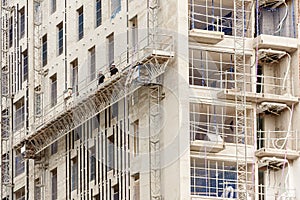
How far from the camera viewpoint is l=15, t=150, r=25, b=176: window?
93500 mm

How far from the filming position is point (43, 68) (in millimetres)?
91750

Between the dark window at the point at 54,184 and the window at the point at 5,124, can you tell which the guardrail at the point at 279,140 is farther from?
the window at the point at 5,124

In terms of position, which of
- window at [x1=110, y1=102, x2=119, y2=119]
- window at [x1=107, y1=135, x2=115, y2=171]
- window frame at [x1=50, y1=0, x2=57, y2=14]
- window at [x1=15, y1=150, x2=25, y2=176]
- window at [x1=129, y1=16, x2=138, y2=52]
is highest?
window frame at [x1=50, y1=0, x2=57, y2=14]

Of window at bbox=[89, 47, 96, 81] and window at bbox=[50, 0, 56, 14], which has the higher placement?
window at bbox=[50, 0, 56, 14]

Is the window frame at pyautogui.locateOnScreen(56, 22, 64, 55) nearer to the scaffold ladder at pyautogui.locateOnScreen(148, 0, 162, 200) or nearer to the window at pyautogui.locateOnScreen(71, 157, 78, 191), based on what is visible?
the window at pyautogui.locateOnScreen(71, 157, 78, 191)

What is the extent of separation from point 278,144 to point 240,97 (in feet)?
11.4

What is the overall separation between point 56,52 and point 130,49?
12.8m

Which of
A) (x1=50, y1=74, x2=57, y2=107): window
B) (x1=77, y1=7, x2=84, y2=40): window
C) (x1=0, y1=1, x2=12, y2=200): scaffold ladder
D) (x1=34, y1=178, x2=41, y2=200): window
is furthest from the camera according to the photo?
(x1=0, y1=1, x2=12, y2=200): scaffold ladder

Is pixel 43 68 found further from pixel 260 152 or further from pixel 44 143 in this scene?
pixel 260 152

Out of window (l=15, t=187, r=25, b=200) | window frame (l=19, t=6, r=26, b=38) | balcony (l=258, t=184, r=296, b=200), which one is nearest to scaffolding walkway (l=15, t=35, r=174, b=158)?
window (l=15, t=187, r=25, b=200)

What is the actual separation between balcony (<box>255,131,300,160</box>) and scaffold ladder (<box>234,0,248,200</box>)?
1.10 m

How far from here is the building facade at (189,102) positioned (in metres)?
73.4

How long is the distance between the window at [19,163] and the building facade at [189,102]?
9904 millimetres

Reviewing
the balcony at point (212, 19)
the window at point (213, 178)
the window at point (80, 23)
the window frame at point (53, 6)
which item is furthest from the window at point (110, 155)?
the window frame at point (53, 6)
